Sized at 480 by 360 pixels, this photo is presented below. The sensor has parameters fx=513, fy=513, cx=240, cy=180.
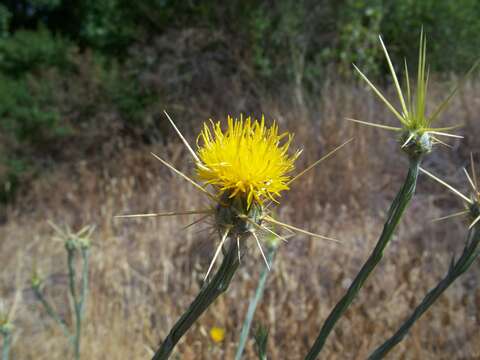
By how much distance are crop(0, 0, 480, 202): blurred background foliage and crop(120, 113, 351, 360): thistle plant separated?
6740 mm

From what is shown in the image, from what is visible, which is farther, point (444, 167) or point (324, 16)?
point (324, 16)

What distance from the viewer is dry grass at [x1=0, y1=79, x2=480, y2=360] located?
276 centimetres

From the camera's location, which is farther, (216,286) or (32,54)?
(32,54)

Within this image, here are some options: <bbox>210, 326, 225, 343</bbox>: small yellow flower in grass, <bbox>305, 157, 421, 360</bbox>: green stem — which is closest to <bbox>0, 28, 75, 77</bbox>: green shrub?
<bbox>210, 326, 225, 343</bbox>: small yellow flower in grass

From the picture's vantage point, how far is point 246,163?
3.06 feet

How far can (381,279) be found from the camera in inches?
131

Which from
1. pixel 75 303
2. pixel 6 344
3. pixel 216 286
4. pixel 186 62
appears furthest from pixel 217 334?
pixel 186 62

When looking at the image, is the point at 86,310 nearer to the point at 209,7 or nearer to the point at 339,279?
the point at 339,279

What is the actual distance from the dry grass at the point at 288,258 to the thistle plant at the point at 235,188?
88 mm

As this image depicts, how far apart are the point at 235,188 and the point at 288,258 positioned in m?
3.34

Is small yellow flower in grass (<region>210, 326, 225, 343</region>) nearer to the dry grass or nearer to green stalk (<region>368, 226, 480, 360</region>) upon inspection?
the dry grass

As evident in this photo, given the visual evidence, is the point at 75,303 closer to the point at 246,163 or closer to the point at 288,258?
the point at 246,163

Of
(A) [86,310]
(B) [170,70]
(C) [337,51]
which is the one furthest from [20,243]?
→ (C) [337,51]

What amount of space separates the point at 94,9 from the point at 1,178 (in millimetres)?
4684
